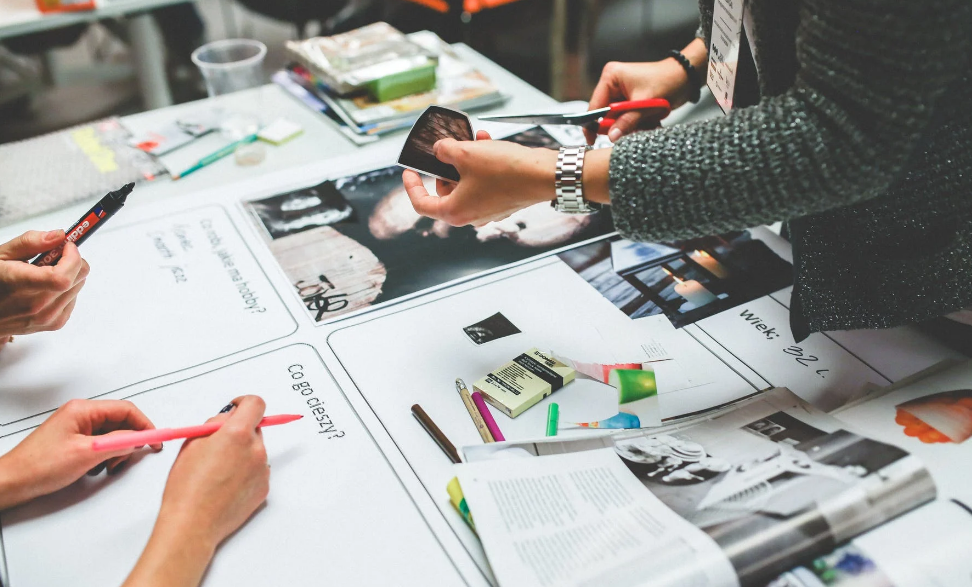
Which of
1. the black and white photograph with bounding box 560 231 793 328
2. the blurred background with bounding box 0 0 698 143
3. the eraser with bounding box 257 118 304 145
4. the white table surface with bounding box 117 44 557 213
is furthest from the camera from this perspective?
the blurred background with bounding box 0 0 698 143

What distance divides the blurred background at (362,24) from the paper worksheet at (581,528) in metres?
2.12

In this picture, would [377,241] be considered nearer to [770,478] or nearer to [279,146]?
[279,146]

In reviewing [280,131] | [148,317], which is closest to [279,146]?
[280,131]

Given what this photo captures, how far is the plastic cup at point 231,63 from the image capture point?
1.40 metres

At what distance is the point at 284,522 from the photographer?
0.66m

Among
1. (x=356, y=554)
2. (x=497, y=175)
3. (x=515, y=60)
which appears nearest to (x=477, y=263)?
(x=497, y=175)

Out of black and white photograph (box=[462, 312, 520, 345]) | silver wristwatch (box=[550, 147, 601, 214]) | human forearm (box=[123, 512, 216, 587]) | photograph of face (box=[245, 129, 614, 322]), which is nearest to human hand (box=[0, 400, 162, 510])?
human forearm (box=[123, 512, 216, 587])

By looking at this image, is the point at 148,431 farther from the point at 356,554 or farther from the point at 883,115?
the point at 883,115

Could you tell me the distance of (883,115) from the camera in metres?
0.62

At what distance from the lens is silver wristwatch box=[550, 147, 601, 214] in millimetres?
731

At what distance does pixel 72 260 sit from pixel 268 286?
23cm

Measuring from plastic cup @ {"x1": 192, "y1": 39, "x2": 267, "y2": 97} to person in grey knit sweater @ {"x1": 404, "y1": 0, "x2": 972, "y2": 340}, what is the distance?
0.73 meters

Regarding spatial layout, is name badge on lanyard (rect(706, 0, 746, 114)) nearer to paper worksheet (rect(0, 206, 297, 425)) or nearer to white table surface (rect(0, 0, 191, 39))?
paper worksheet (rect(0, 206, 297, 425))

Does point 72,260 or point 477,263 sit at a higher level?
point 72,260
